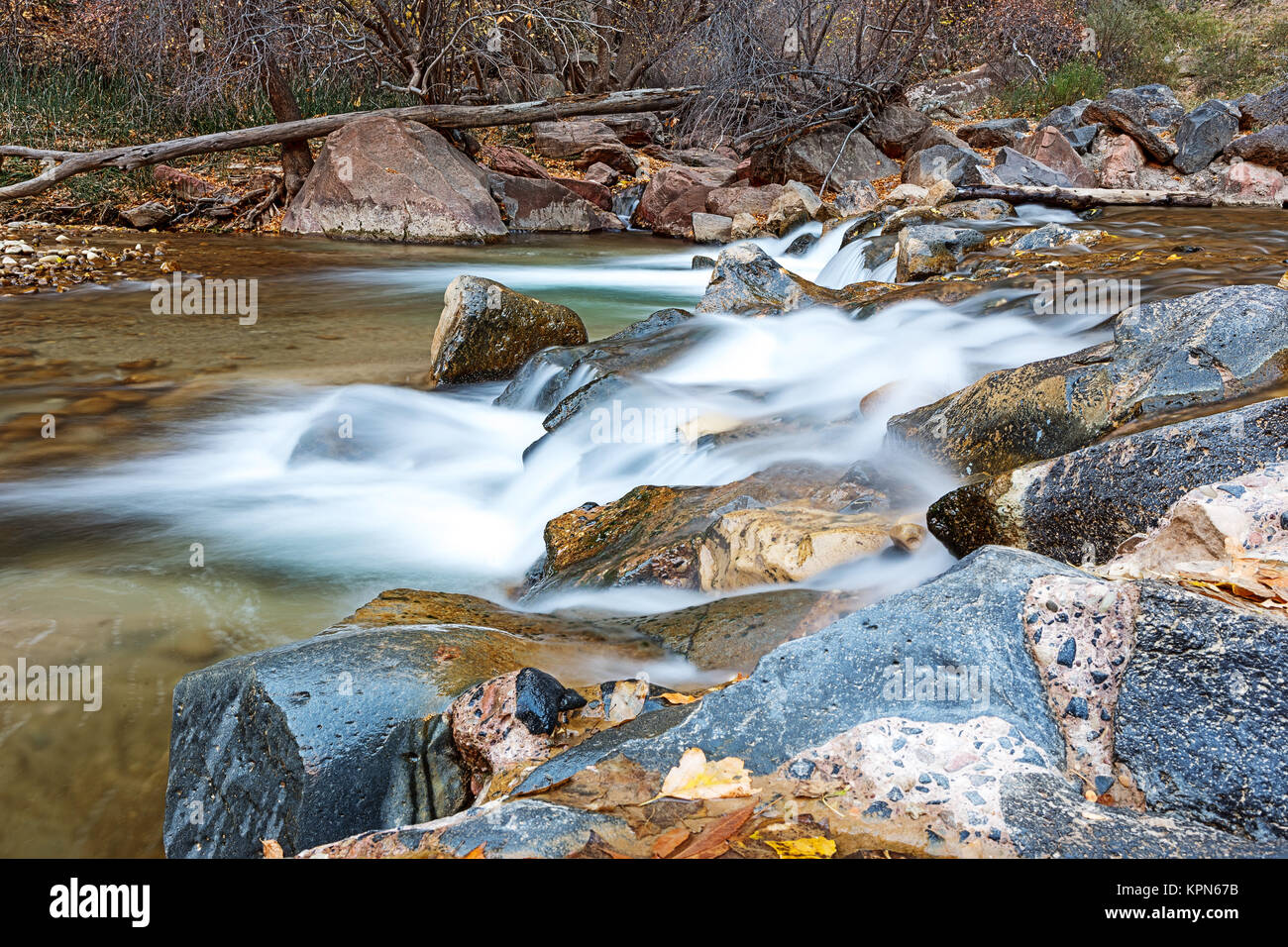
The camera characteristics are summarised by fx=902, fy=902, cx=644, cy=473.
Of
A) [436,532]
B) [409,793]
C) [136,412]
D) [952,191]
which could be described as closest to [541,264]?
[952,191]

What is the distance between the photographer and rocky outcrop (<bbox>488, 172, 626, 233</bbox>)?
14016 mm

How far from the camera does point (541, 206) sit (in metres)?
14.1

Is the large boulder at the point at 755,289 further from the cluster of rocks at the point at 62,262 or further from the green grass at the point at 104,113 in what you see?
the green grass at the point at 104,113

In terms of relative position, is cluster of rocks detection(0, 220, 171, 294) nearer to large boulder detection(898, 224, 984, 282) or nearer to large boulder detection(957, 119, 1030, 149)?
large boulder detection(898, 224, 984, 282)

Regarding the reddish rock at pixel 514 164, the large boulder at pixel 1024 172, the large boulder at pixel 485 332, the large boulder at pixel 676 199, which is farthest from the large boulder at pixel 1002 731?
the reddish rock at pixel 514 164

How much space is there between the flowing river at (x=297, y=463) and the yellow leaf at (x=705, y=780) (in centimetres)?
93

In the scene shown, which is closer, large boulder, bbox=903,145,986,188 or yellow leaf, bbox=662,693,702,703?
yellow leaf, bbox=662,693,702,703

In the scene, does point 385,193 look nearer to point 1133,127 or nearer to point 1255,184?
point 1133,127

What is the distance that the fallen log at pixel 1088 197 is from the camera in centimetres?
1044

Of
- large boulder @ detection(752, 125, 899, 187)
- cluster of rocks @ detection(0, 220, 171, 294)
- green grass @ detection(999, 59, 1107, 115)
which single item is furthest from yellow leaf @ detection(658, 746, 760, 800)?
green grass @ detection(999, 59, 1107, 115)

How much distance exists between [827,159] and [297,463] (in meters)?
10.8

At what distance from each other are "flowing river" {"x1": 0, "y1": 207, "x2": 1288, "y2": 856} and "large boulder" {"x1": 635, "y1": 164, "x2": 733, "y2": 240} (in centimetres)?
511

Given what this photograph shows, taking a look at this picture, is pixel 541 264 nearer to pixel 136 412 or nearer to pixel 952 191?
pixel 952 191

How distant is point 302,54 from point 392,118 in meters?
1.68
